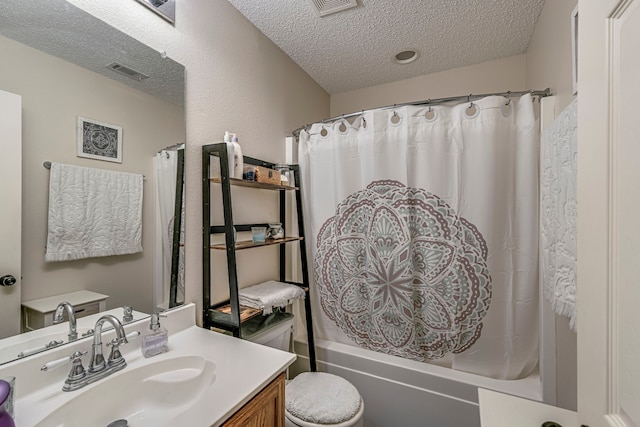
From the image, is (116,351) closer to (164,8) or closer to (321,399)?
(321,399)

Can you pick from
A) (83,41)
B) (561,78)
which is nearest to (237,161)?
(83,41)

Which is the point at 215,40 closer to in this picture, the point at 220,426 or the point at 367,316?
the point at 220,426

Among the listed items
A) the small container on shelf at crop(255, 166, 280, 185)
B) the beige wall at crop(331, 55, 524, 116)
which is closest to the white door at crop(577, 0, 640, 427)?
the small container on shelf at crop(255, 166, 280, 185)

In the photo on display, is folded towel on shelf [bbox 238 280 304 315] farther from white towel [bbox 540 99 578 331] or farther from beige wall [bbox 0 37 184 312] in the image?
white towel [bbox 540 99 578 331]

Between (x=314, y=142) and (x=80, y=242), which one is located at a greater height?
(x=314, y=142)

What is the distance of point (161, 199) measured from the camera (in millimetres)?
1154

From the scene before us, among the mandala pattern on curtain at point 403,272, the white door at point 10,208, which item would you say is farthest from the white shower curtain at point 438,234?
the white door at point 10,208

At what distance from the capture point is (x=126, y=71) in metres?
1.03

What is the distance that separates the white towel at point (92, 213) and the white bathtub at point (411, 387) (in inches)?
51.6

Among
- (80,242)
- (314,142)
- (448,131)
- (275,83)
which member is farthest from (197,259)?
(448,131)

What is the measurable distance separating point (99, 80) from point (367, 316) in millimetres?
1682

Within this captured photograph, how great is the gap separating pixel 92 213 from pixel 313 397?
123 centimetres

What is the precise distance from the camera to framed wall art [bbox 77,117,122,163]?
90 centimetres

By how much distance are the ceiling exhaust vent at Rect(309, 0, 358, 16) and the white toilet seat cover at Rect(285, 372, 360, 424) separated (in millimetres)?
1993
